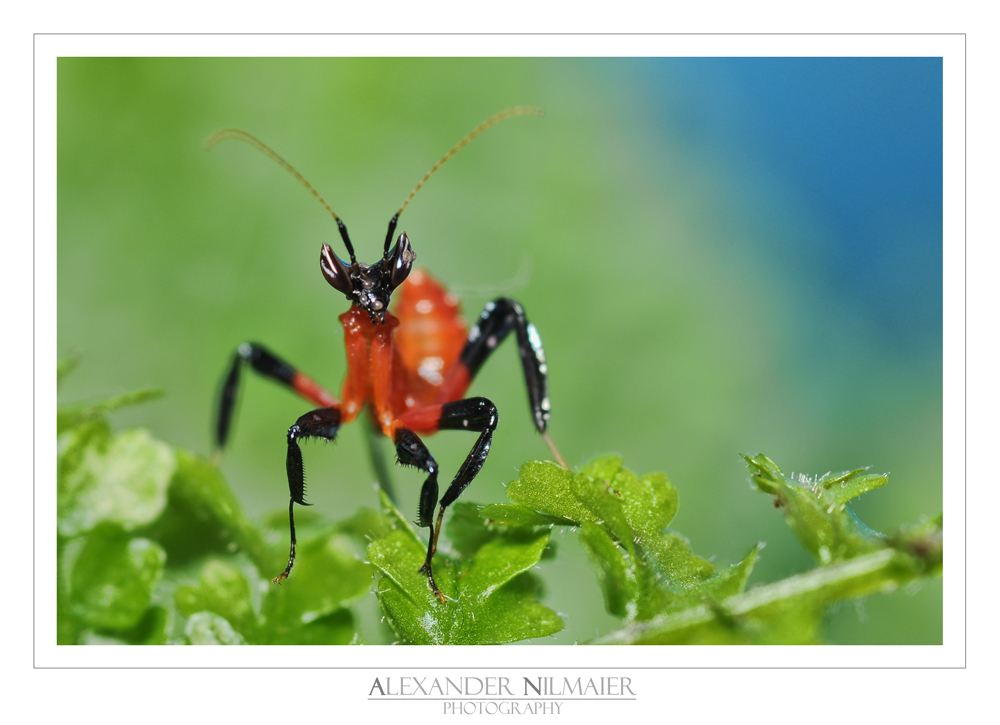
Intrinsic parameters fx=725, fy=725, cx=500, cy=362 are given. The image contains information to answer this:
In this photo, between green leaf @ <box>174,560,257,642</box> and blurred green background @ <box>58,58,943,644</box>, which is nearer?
green leaf @ <box>174,560,257,642</box>

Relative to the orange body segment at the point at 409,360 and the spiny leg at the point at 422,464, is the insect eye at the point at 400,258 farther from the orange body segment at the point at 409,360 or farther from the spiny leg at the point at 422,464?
the spiny leg at the point at 422,464

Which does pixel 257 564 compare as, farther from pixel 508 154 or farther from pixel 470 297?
pixel 508 154

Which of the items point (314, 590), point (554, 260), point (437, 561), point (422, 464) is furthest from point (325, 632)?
point (554, 260)

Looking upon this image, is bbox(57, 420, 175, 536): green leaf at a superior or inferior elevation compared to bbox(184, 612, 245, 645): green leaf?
superior

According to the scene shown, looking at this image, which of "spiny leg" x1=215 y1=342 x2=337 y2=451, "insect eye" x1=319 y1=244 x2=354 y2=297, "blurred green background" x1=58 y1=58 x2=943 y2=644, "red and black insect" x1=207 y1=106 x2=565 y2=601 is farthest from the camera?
"blurred green background" x1=58 y1=58 x2=943 y2=644

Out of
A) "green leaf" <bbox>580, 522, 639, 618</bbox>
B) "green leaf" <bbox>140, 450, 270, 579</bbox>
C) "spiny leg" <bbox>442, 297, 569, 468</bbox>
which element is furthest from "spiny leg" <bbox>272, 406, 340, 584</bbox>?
"green leaf" <bbox>580, 522, 639, 618</bbox>

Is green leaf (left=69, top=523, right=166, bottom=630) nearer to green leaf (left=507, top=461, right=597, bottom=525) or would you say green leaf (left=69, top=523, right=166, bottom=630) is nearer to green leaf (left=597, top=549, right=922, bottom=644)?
green leaf (left=507, top=461, right=597, bottom=525)
